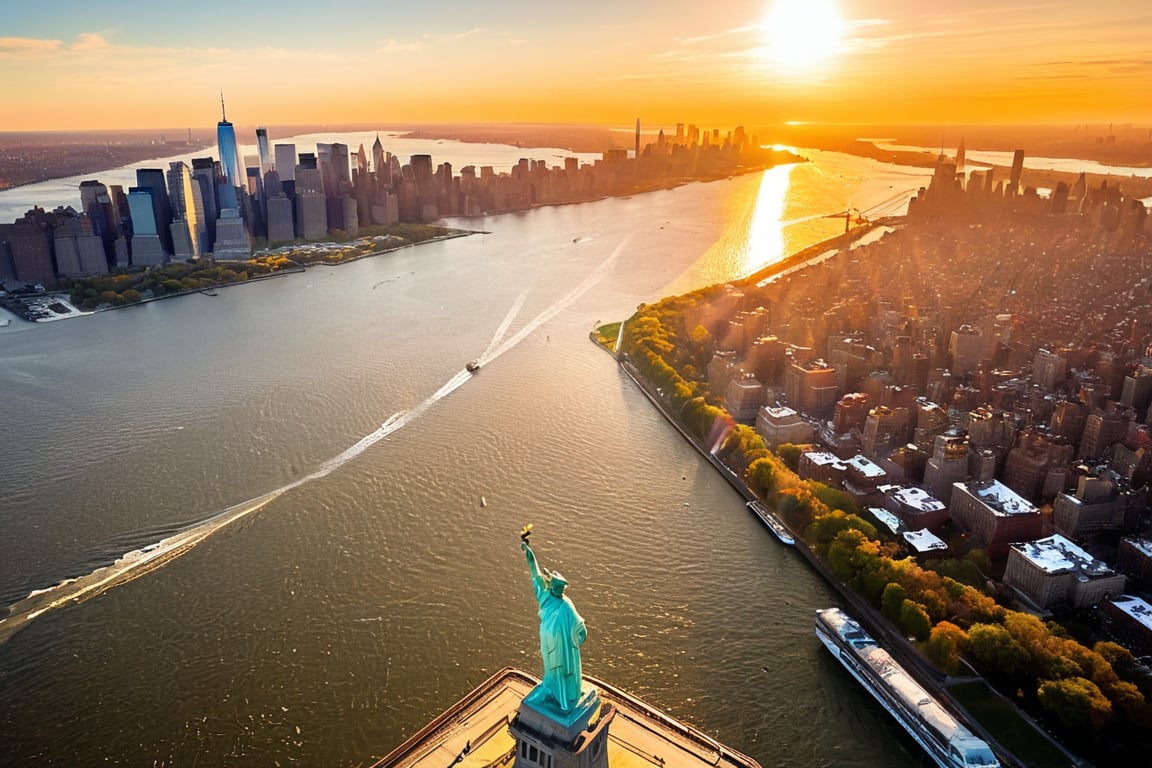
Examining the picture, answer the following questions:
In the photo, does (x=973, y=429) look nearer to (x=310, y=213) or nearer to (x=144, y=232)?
(x=144, y=232)

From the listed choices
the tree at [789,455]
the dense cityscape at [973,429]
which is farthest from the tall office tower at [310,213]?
the tree at [789,455]

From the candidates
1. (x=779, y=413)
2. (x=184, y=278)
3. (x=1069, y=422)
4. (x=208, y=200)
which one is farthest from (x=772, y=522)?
(x=208, y=200)

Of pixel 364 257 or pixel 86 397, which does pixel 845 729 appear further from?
pixel 364 257

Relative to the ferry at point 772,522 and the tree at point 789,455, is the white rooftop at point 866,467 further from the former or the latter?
the ferry at point 772,522

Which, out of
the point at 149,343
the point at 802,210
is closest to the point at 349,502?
the point at 149,343

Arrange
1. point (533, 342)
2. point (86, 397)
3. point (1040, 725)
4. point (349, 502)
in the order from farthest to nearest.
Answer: point (533, 342)
point (86, 397)
point (349, 502)
point (1040, 725)

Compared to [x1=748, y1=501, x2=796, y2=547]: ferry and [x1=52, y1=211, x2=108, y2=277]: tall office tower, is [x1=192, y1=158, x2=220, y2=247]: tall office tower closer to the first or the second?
[x1=52, y1=211, x2=108, y2=277]: tall office tower

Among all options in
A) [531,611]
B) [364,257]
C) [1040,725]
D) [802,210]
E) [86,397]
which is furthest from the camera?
[802,210]
